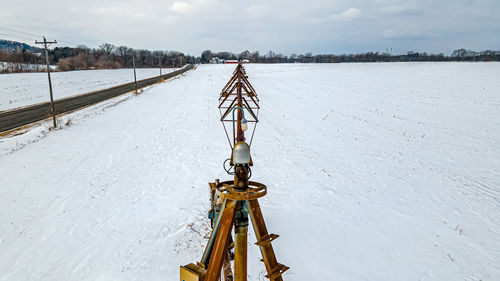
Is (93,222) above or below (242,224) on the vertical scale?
below

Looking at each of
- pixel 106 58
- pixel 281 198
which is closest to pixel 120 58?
pixel 106 58

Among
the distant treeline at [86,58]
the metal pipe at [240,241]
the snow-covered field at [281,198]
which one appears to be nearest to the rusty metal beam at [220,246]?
the metal pipe at [240,241]

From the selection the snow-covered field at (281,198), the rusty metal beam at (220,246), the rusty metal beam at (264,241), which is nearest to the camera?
the rusty metal beam at (220,246)

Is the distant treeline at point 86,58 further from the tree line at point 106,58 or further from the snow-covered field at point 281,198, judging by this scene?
the snow-covered field at point 281,198

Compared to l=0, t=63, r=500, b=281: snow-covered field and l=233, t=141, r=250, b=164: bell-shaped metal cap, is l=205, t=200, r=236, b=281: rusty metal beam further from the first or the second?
l=0, t=63, r=500, b=281: snow-covered field

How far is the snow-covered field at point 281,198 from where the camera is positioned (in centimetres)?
690

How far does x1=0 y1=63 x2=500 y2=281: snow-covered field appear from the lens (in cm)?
690

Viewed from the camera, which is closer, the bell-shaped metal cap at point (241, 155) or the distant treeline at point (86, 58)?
the bell-shaped metal cap at point (241, 155)

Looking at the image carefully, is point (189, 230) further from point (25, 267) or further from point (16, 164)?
point (16, 164)

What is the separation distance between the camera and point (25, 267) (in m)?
7.05

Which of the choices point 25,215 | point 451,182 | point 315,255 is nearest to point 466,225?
point 451,182

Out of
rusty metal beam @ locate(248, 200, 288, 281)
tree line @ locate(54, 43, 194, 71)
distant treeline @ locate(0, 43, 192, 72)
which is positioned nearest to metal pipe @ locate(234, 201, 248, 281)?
rusty metal beam @ locate(248, 200, 288, 281)

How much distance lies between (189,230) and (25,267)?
3.92 metres

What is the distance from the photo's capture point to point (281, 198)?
9.85 m
